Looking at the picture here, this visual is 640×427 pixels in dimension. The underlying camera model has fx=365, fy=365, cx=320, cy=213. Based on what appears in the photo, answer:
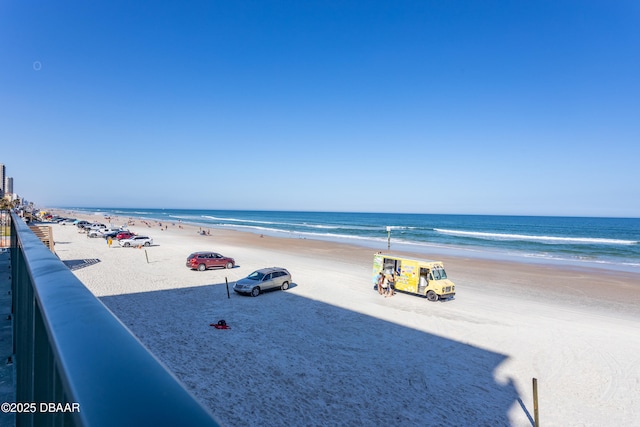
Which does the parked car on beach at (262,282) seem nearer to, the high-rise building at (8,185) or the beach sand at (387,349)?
the beach sand at (387,349)

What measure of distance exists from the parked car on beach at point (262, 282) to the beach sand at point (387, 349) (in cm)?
54

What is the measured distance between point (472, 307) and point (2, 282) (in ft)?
71.6

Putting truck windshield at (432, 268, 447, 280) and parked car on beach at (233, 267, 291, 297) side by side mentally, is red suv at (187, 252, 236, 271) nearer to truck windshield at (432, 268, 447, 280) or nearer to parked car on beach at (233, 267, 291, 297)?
parked car on beach at (233, 267, 291, 297)

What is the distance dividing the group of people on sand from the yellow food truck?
38 centimetres

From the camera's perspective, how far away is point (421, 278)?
22828 mm

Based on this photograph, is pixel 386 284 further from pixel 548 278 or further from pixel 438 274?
pixel 548 278

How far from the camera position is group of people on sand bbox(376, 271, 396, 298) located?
2327 cm

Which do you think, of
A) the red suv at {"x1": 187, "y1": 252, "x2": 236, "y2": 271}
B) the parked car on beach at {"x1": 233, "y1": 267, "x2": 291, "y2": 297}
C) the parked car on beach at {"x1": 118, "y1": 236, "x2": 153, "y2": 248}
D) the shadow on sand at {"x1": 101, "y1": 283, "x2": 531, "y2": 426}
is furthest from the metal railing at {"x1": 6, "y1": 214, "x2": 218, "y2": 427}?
the parked car on beach at {"x1": 118, "y1": 236, "x2": 153, "y2": 248}

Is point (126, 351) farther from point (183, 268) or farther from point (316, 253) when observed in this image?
point (316, 253)

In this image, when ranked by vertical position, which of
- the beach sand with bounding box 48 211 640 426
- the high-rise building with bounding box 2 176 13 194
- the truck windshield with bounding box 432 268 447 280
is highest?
the high-rise building with bounding box 2 176 13 194

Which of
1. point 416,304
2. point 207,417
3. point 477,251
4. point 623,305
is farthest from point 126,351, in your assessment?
point 477,251

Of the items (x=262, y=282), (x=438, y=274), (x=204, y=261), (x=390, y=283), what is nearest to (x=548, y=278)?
(x=438, y=274)

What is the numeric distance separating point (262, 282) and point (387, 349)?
10.2m

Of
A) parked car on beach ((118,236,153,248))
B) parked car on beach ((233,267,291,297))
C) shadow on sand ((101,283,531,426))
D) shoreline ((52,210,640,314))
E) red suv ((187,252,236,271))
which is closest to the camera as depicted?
shadow on sand ((101,283,531,426))
